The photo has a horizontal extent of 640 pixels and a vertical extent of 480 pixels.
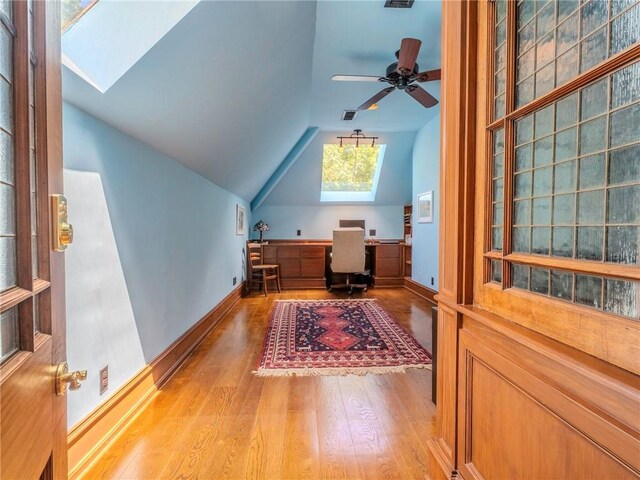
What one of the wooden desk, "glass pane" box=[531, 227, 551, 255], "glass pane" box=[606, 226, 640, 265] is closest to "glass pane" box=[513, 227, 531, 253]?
"glass pane" box=[531, 227, 551, 255]

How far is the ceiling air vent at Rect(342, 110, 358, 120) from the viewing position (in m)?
4.38

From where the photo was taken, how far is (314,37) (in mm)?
2592

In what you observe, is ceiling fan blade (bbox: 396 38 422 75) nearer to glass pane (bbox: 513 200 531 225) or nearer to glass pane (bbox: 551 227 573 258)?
glass pane (bbox: 513 200 531 225)

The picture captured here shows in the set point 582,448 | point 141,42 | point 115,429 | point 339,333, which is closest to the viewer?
point 582,448

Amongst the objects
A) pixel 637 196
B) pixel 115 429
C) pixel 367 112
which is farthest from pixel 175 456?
pixel 367 112

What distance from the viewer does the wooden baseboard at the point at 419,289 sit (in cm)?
473

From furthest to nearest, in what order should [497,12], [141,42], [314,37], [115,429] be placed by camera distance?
[314,37]
[115,429]
[141,42]
[497,12]

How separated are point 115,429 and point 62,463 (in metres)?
1.22

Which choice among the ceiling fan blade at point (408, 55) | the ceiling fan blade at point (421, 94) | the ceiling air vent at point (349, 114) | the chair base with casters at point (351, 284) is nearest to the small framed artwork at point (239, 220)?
the chair base with casters at point (351, 284)

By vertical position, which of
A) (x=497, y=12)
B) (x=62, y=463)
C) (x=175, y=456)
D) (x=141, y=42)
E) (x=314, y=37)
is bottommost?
(x=175, y=456)

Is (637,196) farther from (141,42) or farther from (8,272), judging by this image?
(141,42)

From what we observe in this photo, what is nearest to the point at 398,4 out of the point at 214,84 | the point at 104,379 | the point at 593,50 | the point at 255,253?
the point at 214,84

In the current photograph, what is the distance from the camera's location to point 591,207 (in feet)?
2.28

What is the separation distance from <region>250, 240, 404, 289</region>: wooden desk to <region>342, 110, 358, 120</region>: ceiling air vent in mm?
2396
